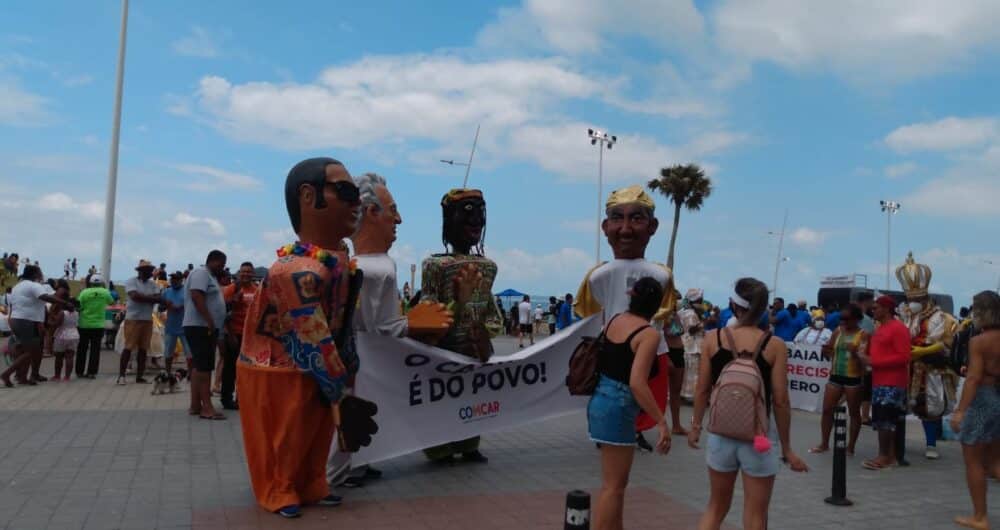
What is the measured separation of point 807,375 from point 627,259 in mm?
5085

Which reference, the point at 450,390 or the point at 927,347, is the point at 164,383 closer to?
the point at 450,390

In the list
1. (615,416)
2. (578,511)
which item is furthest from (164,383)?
(578,511)

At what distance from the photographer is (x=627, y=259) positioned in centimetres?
698

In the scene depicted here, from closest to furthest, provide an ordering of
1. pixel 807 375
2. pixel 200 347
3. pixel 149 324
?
pixel 200 347, pixel 807 375, pixel 149 324

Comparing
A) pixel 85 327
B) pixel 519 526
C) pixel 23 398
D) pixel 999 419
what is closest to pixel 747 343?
pixel 519 526

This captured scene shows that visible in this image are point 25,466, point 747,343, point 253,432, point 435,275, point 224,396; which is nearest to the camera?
point 747,343

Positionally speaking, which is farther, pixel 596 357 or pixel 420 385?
pixel 420 385

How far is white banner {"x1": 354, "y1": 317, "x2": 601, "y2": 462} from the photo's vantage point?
6258 millimetres

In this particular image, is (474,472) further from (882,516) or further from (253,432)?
(882,516)

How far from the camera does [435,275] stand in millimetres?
6742

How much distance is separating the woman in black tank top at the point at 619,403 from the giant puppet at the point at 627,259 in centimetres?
250

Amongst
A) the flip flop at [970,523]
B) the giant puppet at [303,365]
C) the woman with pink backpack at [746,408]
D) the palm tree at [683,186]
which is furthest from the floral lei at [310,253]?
the palm tree at [683,186]

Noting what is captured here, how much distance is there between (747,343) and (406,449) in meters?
3.21

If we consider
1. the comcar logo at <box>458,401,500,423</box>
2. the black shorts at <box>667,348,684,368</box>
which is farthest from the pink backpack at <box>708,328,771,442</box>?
the black shorts at <box>667,348,684,368</box>
